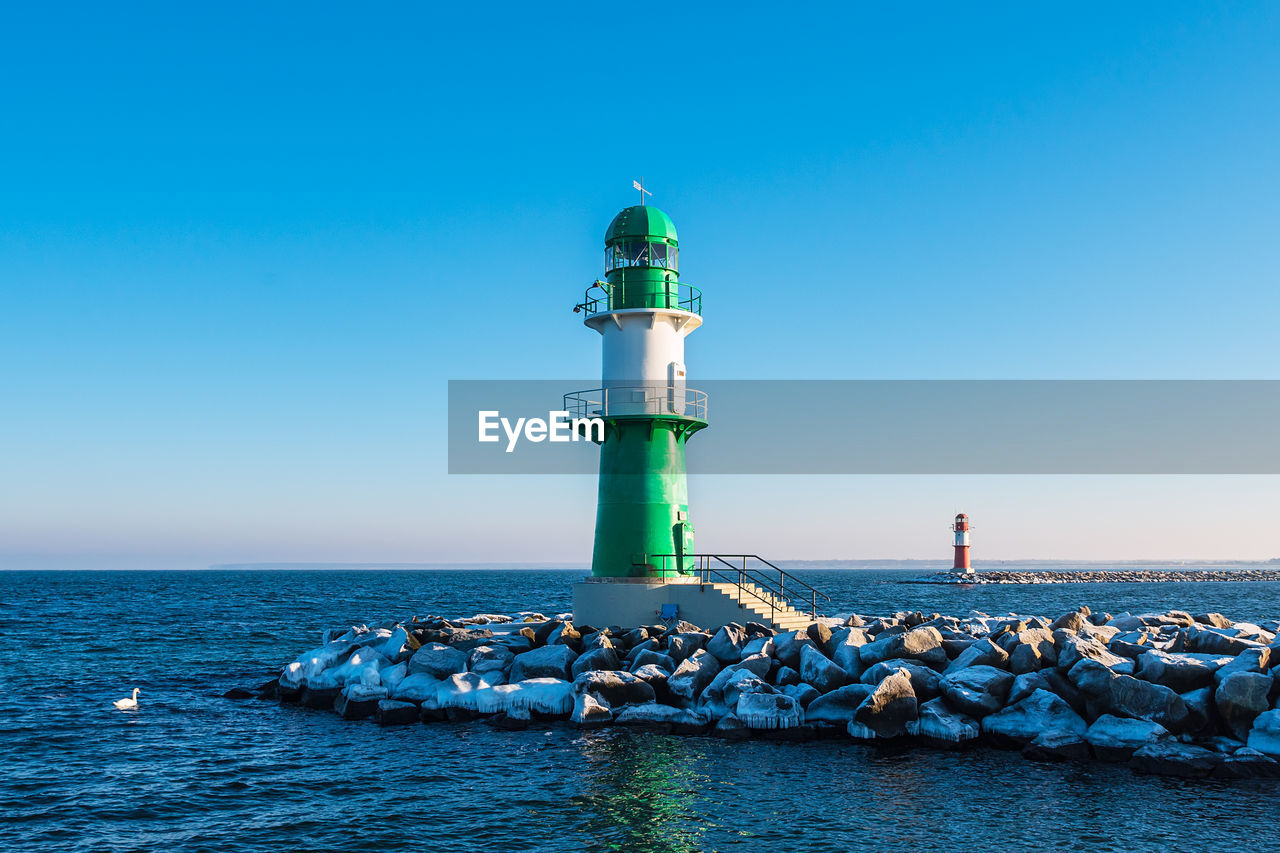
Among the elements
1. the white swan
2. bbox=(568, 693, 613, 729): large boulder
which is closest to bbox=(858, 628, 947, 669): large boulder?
bbox=(568, 693, 613, 729): large boulder

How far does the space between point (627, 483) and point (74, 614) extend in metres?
43.9

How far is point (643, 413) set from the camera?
23.2 metres

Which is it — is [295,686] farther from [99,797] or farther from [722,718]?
[722,718]

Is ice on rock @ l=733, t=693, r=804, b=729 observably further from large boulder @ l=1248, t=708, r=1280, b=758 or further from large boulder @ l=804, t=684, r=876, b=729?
large boulder @ l=1248, t=708, r=1280, b=758

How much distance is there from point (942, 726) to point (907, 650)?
2.23m

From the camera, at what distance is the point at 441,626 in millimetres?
25047

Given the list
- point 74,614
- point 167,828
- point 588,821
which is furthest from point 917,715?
point 74,614

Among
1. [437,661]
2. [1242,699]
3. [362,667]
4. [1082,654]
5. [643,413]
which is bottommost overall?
[362,667]

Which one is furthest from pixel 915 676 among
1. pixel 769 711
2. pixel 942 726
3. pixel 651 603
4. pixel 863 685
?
pixel 651 603

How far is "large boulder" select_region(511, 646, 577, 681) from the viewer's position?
64.4 ft

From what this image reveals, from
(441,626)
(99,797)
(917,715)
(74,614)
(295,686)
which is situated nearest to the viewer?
(99,797)

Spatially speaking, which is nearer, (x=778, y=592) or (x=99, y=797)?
(x=99, y=797)

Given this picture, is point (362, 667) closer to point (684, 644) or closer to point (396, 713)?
point (396, 713)

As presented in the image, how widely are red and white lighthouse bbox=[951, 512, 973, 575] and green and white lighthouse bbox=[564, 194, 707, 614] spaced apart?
75.5 m
